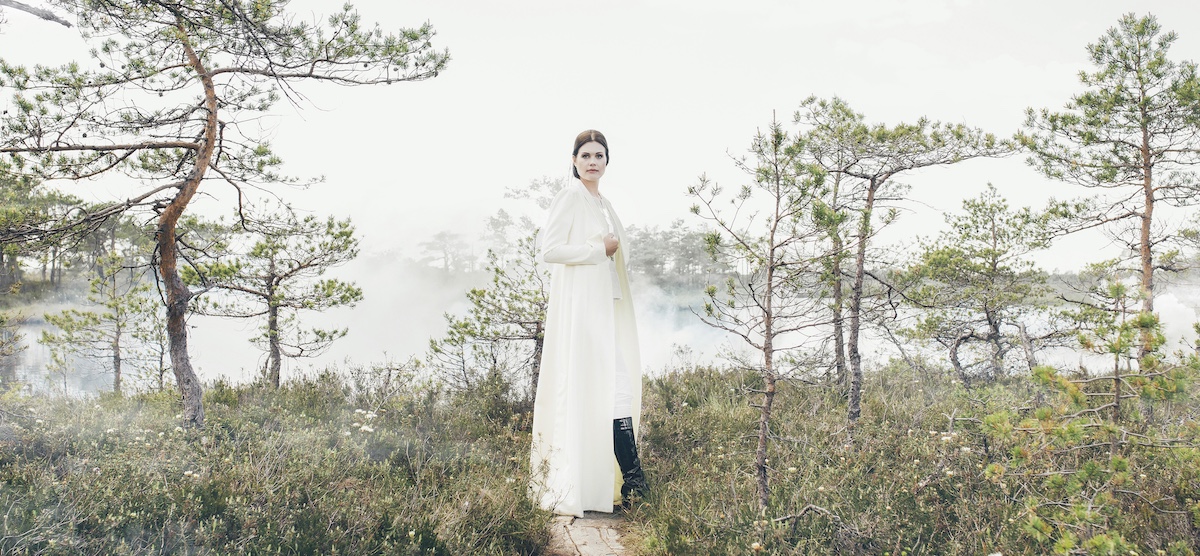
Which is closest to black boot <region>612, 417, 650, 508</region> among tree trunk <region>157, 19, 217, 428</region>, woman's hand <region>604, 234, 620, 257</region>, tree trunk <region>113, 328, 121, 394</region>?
woman's hand <region>604, 234, 620, 257</region>

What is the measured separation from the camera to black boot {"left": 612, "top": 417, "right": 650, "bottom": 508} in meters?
4.23

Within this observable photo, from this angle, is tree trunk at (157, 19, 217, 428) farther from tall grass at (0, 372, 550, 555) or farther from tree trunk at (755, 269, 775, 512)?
tree trunk at (755, 269, 775, 512)

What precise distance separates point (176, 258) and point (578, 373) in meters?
3.18

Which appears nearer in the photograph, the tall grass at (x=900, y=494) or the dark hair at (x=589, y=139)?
the tall grass at (x=900, y=494)

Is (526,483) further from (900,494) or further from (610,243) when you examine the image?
(900,494)

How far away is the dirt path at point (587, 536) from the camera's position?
3.63 m

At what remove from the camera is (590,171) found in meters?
4.46

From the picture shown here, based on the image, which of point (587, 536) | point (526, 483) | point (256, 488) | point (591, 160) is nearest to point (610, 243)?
point (591, 160)

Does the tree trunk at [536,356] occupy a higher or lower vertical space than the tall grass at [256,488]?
higher

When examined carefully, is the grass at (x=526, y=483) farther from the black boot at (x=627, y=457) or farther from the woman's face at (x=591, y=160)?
the woman's face at (x=591, y=160)

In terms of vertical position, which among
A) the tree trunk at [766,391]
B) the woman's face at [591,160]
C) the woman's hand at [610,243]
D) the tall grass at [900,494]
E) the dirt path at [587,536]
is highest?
the woman's face at [591,160]

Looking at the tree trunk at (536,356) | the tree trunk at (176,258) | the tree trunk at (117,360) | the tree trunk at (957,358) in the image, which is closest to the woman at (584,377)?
the tree trunk at (536,356)

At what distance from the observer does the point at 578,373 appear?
4.21 m

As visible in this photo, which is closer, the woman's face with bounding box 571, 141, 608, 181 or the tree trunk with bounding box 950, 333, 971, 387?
the woman's face with bounding box 571, 141, 608, 181
